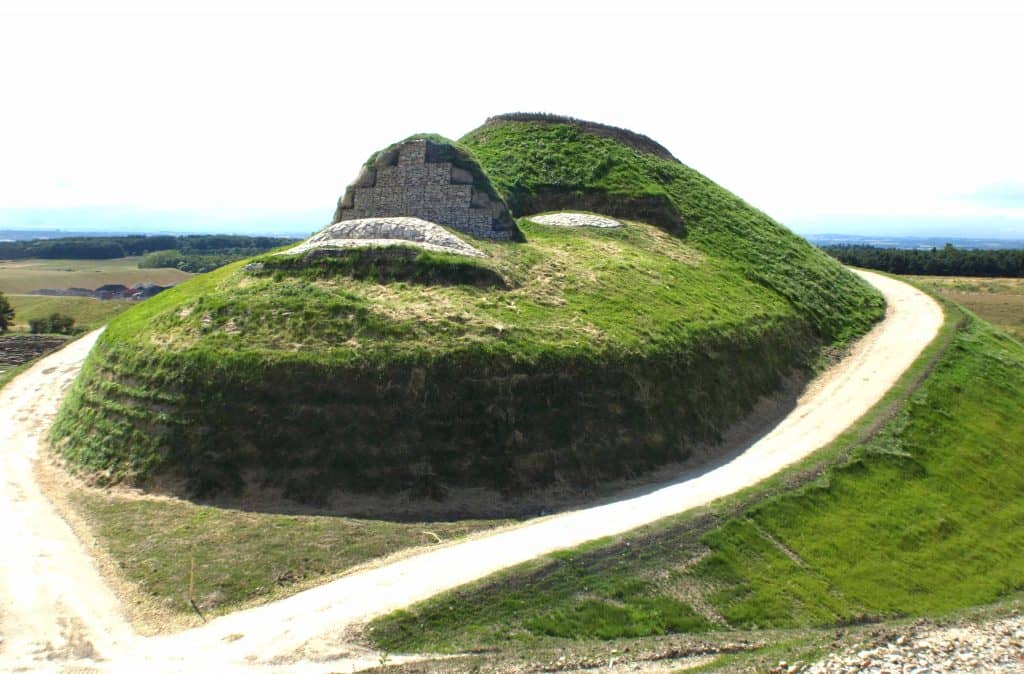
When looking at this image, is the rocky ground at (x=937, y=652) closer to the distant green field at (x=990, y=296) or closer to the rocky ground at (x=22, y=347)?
the rocky ground at (x=22, y=347)

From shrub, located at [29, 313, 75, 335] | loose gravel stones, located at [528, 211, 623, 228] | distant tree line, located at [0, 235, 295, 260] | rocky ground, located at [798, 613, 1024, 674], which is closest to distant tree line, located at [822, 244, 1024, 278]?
loose gravel stones, located at [528, 211, 623, 228]

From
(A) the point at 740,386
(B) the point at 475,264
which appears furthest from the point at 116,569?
(A) the point at 740,386

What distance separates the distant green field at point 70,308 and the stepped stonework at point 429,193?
48325 millimetres

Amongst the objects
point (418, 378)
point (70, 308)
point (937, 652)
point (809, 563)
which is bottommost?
point (937, 652)

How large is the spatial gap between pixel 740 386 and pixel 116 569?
23.2 metres

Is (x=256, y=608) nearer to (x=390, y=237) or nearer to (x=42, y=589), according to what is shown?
(x=42, y=589)

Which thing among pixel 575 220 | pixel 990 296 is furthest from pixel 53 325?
pixel 990 296

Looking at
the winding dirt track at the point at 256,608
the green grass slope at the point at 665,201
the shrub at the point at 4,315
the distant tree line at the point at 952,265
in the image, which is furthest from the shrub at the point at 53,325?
the distant tree line at the point at 952,265

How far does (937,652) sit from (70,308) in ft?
293

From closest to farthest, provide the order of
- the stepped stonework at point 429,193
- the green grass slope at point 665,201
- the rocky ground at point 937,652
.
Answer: the rocky ground at point 937,652
the stepped stonework at point 429,193
the green grass slope at point 665,201

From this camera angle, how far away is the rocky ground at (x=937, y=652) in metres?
15.8

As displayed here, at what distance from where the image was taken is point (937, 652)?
17.1 metres

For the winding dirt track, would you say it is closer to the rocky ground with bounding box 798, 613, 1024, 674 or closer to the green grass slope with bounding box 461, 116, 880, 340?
the rocky ground with bounding box 798, 613, 1024, 674

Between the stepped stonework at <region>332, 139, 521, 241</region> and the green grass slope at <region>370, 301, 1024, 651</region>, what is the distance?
20251 mm
